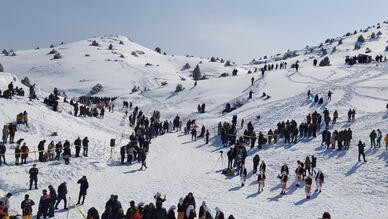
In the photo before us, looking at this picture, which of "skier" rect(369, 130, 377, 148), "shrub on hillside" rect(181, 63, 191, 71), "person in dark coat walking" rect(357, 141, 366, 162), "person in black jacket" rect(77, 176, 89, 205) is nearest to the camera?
"person in black jacket" rect(77, 176, 89, 205)

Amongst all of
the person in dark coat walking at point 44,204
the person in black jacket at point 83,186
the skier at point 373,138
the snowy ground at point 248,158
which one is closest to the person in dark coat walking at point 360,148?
the snowy ground at point 248,158

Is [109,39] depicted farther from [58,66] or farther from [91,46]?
[58,66]

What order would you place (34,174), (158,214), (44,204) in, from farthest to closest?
(34,174), (44,204), (158,214)

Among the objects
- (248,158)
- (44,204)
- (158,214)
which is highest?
(158,214)

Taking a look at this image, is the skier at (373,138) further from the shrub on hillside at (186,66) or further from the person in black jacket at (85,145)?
the shrub on hillside at (186,66)

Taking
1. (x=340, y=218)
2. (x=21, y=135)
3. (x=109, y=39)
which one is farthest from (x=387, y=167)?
(x=109, y=39)

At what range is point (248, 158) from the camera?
27.6 meters

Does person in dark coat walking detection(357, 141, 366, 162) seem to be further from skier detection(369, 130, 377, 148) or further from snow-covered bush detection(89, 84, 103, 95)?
snow-covered bush detection(89, 84, 103, 95)

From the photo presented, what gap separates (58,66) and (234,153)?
75568 mm

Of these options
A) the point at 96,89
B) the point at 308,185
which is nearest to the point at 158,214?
the point at 308,185

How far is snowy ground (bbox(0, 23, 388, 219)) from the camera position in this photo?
18188 mm

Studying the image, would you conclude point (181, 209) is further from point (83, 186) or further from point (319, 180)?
point (319, 180)

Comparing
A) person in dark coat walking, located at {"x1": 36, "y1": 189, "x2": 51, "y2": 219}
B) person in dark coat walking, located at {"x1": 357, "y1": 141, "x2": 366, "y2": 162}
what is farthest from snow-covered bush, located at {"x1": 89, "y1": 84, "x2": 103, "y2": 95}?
person in dark coat walking, located at {"x1": 36, "y1": 189, "x2": 51, "y2": 219}

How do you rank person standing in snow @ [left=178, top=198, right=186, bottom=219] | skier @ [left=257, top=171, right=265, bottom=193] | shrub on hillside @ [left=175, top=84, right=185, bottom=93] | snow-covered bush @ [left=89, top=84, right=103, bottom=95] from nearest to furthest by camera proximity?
person standing in snow @ [left=178, top=198, right=186, bottom=219] < skier @ [left=257, top=171, right=265, bottom=193] < shrub on hillside @ [left=175, top=84, right=185, bottom=93] < snow-covered bush @ [left=89, top=84, right=103, bottom=95]
